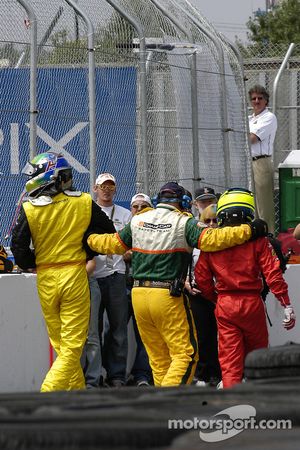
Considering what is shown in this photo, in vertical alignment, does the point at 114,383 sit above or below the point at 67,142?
below

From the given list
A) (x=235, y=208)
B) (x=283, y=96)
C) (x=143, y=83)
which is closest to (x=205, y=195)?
(x=143, y=83)

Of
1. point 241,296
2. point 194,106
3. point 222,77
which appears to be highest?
point 222,77

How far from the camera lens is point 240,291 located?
8477 millimetres

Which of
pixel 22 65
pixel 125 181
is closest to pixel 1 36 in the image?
pixel 22 65

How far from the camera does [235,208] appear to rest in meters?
8.52

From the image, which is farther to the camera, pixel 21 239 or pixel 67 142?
pixel 67 142

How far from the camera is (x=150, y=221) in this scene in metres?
8.52

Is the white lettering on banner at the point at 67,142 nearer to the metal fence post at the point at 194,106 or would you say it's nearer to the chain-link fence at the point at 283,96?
the metal fence post at the point at 194,106

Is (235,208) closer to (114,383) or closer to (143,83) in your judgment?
(114,383)

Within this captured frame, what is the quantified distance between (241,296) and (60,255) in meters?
1.39

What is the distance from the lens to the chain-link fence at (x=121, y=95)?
10.4m

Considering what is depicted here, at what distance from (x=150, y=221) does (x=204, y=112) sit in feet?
14.7

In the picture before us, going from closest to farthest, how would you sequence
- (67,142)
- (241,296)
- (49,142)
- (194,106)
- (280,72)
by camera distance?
(241,296)
(49,142)
(67,142)
(194,106)
(280,72)

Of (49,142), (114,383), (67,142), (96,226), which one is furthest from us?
(67,142)
